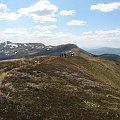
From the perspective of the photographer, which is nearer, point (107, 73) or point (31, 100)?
point (31, 100)

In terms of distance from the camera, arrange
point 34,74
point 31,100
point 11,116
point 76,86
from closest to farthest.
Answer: point 11,116, point 31,100, point 76,86, point 34,74

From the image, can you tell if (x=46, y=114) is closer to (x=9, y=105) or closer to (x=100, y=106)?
(x=9, y=105)

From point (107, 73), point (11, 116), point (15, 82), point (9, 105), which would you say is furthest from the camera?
point (107, 73)

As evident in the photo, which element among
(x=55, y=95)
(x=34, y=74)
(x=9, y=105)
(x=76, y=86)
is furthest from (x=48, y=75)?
(x=9, y=105)

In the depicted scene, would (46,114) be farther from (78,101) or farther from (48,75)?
(48,75)

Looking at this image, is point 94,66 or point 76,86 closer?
point 76,86

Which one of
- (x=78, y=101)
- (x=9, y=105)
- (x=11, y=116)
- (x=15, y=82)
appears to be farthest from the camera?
(x=15, y=82)

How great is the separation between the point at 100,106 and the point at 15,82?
64.3ft

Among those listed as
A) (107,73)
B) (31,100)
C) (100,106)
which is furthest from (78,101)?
(107,73)

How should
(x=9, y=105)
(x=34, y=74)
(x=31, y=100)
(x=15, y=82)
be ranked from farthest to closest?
1. (x=34, y=74)
2. (x=15, y=82)
3. (x=31, y=100)
4. (x=9, y=105)

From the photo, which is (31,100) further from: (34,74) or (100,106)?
(34,74)

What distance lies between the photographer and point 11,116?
36.2 metres

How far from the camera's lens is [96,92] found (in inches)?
2336

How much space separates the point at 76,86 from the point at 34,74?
12913 millimetres
